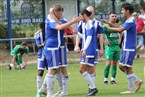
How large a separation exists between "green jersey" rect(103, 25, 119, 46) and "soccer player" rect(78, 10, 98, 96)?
266 cm

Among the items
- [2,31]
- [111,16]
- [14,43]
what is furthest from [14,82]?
[2,31]

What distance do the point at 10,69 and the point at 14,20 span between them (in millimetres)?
6920

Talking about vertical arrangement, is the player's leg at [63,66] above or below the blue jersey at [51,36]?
below

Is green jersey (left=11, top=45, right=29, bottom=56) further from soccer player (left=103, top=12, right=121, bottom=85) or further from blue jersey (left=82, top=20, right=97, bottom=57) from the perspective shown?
blue jersey (left=82, top=20, right=97, bottom=57)

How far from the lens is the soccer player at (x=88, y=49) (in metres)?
13.1

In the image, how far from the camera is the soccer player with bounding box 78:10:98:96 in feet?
43.1

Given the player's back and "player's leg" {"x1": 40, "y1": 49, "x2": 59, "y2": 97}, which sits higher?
the player's back

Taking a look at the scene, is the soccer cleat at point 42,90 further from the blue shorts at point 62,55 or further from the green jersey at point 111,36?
the green jersey at point 111,36

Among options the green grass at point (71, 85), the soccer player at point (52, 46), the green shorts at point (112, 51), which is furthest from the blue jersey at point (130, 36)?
the green shorts at point (112, 51)

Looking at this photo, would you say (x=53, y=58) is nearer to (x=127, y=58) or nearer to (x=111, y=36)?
(x=127, y=58)

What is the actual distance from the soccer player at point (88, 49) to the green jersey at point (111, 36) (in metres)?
2.66

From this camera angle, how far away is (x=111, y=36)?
635 inches

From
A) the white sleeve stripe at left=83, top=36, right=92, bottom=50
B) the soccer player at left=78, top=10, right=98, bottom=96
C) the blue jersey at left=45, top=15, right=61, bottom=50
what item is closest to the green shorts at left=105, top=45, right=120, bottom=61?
the soccer player at left=78, top=10, right=98, bottom=96

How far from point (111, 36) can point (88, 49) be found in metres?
2.99
